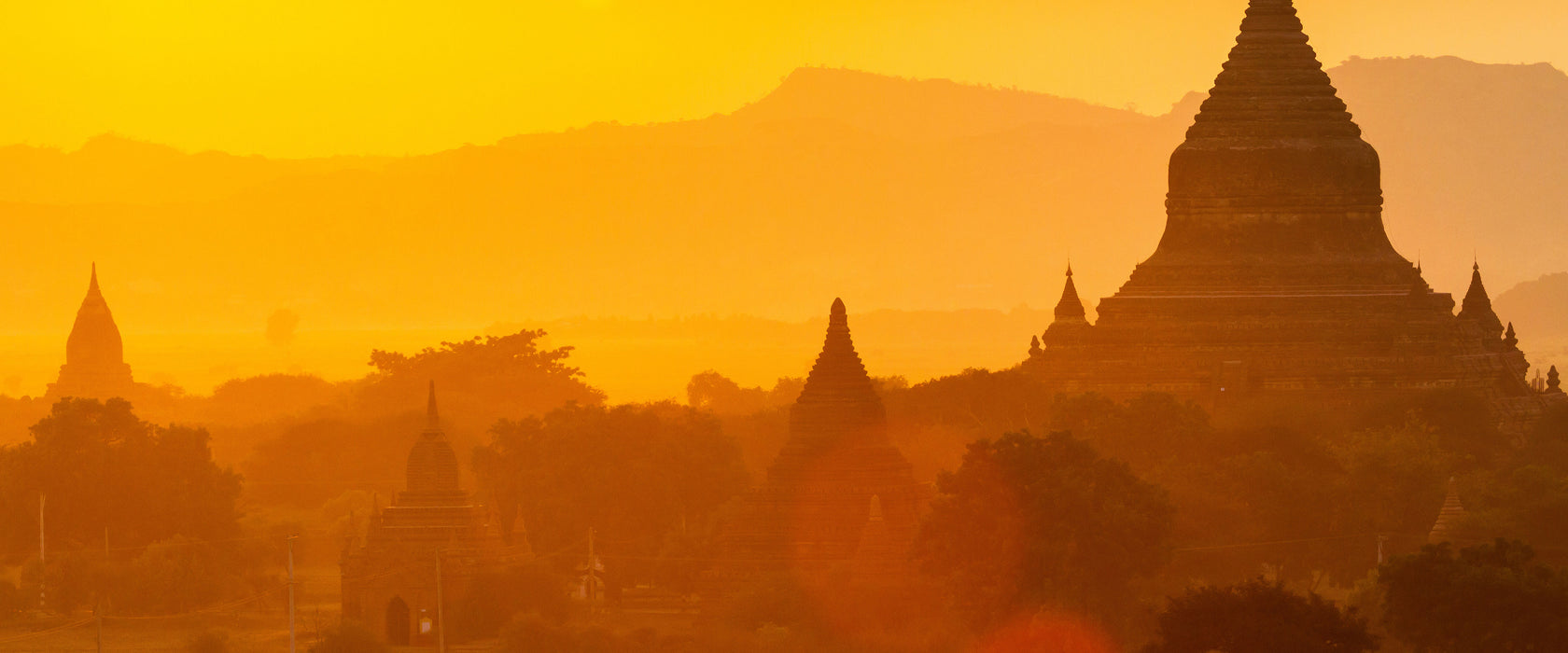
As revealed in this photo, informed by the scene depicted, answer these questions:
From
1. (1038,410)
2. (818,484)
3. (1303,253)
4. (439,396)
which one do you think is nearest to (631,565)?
(818,484)

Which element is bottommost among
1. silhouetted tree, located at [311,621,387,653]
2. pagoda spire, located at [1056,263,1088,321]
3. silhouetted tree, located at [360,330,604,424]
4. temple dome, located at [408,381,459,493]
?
silhouetted tree, located at [311,621,387,653]

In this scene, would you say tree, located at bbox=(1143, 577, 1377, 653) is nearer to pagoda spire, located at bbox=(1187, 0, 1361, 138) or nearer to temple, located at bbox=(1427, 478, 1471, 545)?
temple, located at bbox=(1427, 478, 1471, 545)

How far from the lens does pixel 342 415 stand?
3644 inches

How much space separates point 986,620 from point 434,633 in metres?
10.3

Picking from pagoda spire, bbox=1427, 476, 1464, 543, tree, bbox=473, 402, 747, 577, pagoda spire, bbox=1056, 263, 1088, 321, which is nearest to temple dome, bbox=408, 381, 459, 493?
tree, bbox=473, 402, 747, 577

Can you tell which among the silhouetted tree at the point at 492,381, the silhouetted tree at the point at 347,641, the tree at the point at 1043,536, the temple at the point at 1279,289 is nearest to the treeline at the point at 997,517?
the tree at the point at 1043,536

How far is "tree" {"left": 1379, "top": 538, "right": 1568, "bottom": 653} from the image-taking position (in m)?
40.2

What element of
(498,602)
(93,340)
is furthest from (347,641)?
(93,340)

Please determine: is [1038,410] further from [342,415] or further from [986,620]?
[342,415]

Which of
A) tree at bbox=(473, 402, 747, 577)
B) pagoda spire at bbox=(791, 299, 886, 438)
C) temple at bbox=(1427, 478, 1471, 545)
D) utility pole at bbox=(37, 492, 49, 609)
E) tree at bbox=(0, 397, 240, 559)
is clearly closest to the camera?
temple at bbox=(1427, 478, 1471, 545)

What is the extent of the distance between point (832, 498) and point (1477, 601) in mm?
15820

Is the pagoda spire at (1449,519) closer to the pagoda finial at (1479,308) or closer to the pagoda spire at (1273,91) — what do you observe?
the pagoda spire at (1273,91)

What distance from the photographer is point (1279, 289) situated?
65.6m

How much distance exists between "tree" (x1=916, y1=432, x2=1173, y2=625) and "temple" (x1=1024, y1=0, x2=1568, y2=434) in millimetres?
15481
